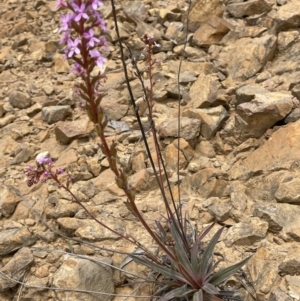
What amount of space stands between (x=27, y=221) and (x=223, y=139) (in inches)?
77.3

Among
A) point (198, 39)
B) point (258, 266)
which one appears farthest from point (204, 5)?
point (258, 266)

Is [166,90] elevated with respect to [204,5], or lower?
lower

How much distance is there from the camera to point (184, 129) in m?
4.22

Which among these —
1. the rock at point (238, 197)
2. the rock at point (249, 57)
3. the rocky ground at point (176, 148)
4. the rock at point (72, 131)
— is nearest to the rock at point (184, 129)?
the rocky ground at point (176, 148)

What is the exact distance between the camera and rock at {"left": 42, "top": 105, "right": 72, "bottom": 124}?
5.11 metres

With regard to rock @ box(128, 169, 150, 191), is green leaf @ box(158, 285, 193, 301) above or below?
above

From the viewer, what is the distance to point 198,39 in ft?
18.6

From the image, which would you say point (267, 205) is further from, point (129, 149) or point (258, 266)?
point (129, 149)

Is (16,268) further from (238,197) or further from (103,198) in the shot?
(238,197)

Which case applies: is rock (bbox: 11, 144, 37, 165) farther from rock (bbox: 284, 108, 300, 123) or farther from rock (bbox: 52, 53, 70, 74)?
rock (bbox: 284, 108, 300, 123)

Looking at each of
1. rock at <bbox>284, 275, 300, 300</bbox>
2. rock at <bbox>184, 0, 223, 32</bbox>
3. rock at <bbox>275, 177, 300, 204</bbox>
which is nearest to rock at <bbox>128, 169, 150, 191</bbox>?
rock at <bbox>275, 177, 300, 204</bbox>

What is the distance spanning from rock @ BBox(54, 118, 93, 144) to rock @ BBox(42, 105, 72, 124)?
0.32m

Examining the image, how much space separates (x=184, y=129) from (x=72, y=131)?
1279mm

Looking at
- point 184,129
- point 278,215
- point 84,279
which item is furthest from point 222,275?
point 184,129
